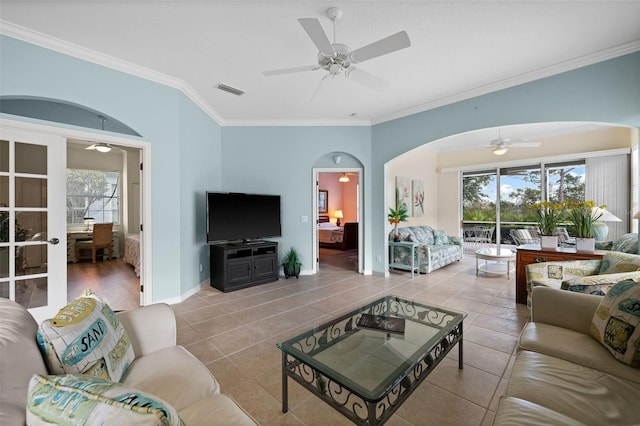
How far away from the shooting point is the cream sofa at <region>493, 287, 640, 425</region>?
46.0 inches

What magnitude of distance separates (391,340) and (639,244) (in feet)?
10.2

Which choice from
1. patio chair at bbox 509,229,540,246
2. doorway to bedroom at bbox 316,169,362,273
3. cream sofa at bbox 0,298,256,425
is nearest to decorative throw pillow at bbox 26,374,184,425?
cream sofa at bbox 0,298,256,425

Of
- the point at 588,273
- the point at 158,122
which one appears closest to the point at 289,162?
the point at 158,122

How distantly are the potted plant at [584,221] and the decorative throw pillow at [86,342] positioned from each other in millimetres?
4621

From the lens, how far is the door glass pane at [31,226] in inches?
106

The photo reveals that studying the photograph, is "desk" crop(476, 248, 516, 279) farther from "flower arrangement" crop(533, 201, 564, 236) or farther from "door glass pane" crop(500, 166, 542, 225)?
"door glass pane" crop(500, 166, 542, 225)

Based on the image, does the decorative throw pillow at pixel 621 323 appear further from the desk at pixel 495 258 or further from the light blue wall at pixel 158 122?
the light blue wall at pixel 158 122

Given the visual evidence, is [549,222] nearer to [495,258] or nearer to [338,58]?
[495,258]

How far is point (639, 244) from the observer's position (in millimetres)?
2895

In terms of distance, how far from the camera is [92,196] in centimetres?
685

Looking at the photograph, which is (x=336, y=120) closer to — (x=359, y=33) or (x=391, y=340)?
(x=359, y=33)

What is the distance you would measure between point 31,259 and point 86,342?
8.35ft

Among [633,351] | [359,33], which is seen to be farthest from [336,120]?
[633,351]

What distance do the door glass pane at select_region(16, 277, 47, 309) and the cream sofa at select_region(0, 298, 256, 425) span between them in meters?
2.05
